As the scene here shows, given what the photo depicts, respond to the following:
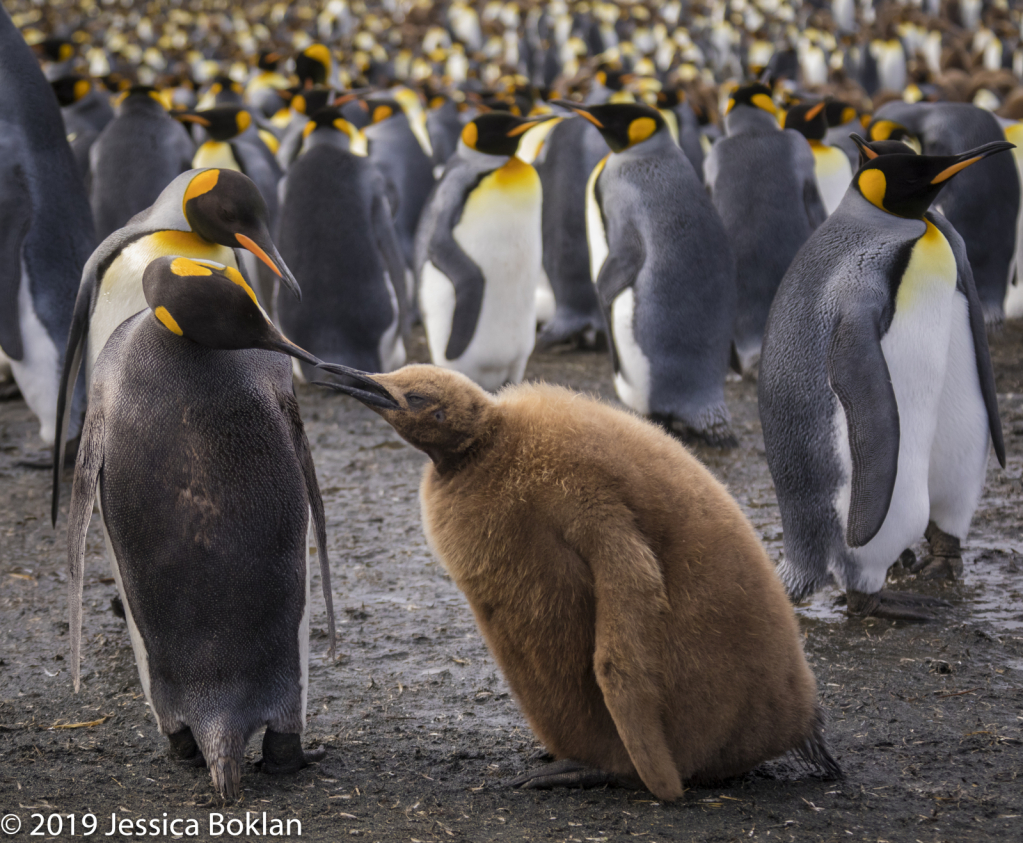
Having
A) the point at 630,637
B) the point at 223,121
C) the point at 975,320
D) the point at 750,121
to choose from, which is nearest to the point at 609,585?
the point at 630,637

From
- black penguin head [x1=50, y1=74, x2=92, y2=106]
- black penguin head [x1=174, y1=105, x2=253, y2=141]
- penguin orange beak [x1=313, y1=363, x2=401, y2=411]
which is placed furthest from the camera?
black penguin head [x1=50, y1=74, x2=92, y2=106]

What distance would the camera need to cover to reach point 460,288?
6262 millimetres

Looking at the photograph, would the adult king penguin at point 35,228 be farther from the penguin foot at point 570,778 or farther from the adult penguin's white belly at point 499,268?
the penguin foot at point 570,778

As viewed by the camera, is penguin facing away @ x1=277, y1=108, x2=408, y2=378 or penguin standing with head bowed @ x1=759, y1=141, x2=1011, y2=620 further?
penguin facing away @ x1=277, y1=108, x2=408, y2=378

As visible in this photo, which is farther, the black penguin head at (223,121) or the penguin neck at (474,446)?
the black penguin head at (223,121)

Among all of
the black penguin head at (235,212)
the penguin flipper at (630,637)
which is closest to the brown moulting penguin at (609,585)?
the penguin flipper at (630,637)

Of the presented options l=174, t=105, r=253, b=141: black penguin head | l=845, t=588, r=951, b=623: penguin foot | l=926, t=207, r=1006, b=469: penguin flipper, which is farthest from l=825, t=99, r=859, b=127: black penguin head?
l=845, t=588, r=951, b=623: penguin foot

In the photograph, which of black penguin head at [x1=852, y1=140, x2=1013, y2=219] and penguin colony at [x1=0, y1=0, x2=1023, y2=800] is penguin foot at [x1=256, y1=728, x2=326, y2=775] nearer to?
penguin colony at [x1=0, y1=0, x2=1023, y2=800]

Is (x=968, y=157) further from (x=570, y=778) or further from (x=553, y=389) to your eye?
(x=570, y=778)

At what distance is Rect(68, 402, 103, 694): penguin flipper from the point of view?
95.3 inches

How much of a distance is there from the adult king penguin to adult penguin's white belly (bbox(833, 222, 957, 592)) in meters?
3.41

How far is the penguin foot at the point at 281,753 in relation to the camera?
247cm

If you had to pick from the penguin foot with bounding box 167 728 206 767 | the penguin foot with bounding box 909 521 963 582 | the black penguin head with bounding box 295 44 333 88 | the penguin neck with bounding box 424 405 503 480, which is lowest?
the penguin foot with bounding box 909 521 963 582

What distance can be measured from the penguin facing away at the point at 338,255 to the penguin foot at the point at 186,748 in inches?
160
